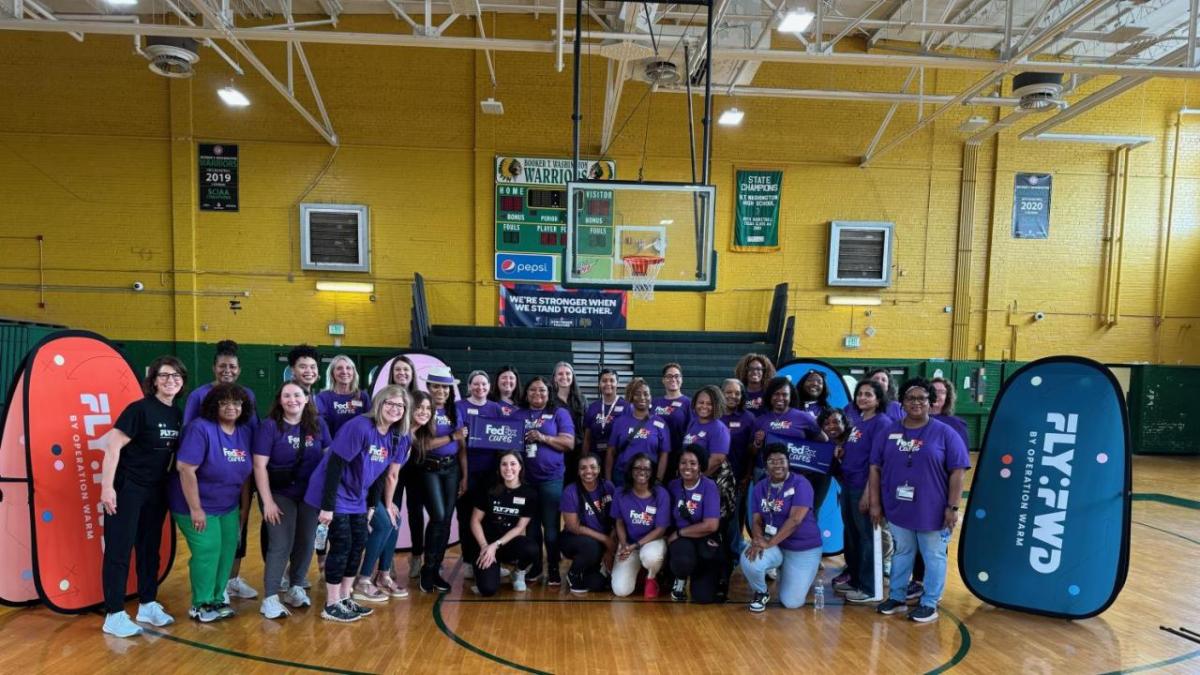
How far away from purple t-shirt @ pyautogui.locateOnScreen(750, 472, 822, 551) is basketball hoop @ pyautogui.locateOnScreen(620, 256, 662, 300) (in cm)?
204

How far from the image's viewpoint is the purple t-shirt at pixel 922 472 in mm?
4359

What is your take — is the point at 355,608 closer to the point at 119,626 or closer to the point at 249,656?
the point at 249,656

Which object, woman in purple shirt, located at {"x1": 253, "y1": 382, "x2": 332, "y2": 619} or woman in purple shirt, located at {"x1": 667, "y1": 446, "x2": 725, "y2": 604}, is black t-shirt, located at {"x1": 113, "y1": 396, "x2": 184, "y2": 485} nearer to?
woman in purple shirt, located at {"x1": 253, "y1": 382, "x2": 332, "y2": 619}

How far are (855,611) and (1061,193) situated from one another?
37.0 feet

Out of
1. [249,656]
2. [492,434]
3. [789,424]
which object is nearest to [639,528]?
[492,434]

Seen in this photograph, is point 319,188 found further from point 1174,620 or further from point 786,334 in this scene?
point 1174,620

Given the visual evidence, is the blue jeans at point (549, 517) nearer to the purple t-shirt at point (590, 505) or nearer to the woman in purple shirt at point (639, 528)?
the purple t-shirt at point (590, 505)

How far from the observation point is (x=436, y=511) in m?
4.74

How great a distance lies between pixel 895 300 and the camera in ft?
40.3

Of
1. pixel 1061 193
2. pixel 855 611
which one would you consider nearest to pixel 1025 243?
pixel 1061 193

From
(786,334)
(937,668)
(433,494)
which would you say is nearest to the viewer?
(937,668)

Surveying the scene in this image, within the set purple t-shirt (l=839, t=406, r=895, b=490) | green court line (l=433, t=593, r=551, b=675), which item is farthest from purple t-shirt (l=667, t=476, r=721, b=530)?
green court line (l=433, t=593, r=551, b=675)

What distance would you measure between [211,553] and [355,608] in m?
0.93

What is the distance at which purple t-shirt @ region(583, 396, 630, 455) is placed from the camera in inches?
217
